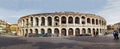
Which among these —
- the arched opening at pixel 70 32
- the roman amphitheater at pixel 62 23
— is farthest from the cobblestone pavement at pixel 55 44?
the arched opening at pixel 70 32

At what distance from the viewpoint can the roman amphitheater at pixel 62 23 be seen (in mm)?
91500

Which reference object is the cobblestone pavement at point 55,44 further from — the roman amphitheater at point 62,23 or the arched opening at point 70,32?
the arched opening at point 70,32

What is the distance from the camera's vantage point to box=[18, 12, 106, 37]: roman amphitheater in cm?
9150

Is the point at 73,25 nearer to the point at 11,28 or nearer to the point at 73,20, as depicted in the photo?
the point at 73,20

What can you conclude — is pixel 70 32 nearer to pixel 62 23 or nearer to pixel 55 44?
pixel 62 23

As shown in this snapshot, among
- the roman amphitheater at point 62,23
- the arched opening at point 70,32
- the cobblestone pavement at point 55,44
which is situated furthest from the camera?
the arched opening at point 70,32

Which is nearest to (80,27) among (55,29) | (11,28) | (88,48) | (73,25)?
(73,25)

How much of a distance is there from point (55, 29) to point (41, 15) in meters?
7.07

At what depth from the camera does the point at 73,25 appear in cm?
9181

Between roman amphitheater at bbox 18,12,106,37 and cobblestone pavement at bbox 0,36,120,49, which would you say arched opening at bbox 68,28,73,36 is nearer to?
roman amphitheater at bbox 18,12,106,37

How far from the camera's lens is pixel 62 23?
305ft

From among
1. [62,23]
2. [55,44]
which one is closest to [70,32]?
[62,23]

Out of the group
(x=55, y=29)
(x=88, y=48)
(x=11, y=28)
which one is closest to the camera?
(x=88, y=48)

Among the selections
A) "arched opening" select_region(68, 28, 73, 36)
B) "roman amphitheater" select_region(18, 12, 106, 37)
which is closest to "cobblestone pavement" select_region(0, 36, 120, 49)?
"roman amphitheater" select_region(18, 12, 106, 37)
